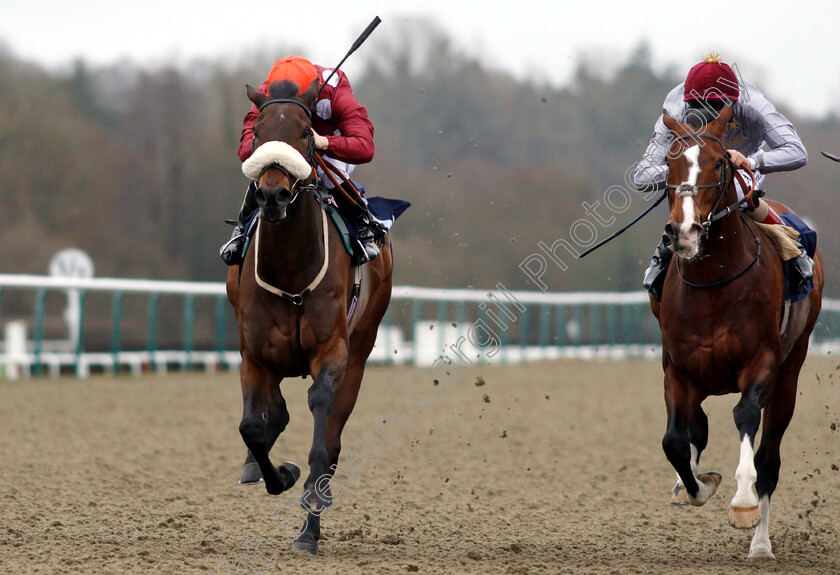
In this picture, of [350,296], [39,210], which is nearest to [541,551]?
[350,296]

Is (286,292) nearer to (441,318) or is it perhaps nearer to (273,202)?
(273,202)

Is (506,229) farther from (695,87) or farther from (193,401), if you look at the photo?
(695,87)

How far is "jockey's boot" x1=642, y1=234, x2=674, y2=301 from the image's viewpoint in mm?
5496

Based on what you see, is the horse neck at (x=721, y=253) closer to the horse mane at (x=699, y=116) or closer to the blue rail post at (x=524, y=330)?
the horse mane at (x=699, y=116)

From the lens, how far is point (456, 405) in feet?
43.4

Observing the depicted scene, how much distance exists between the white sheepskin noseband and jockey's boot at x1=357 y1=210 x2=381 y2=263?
3.32ft

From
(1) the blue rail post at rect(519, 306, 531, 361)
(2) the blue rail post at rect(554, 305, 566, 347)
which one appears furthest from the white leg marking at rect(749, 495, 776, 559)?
(2) the blue rail post at rect(554, 305, 566, 347)

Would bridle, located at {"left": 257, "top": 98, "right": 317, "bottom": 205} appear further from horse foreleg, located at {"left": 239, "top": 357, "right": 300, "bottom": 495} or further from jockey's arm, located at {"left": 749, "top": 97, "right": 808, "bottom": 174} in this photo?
jockey's arm, located at {"left": 749, "top": 97, "right": 808, "bottom": 174}

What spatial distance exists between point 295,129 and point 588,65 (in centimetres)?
2732

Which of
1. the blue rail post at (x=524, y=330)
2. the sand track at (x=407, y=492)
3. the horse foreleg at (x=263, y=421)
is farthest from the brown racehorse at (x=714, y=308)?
the blue rail post at (x=524, y=330)

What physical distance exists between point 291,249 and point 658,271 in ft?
5.96

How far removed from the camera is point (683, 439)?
199 inches

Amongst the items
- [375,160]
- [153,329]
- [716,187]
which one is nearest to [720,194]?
[716,187]

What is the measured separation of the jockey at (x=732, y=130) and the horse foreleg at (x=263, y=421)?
1893 millimetres
